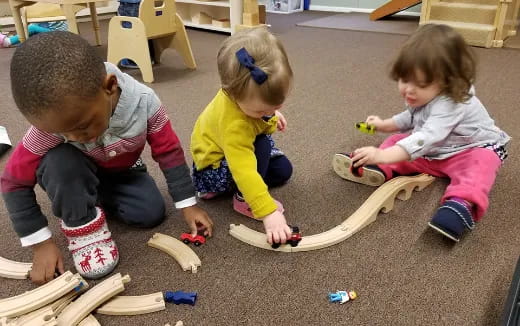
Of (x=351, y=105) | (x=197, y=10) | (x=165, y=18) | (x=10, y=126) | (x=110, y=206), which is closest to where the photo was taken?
(x=110, y=206)

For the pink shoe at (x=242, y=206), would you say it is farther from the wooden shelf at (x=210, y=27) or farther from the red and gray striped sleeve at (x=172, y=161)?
the wooden shelf at (x=210, y=27)

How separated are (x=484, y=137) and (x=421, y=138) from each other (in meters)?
0.18

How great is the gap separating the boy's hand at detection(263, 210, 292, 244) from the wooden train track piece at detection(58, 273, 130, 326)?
28 centimetres

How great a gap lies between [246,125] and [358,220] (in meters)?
0.32

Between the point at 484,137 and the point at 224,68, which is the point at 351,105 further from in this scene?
the point at 224,68

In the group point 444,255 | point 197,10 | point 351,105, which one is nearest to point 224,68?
point 444,255

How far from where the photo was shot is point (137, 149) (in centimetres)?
90

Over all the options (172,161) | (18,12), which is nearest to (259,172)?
(172,161)

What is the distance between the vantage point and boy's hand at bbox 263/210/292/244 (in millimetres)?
845

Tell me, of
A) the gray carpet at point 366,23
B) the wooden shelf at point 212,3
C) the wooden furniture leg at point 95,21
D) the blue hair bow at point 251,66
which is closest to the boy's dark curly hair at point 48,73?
the blue hair bow at point 251,66

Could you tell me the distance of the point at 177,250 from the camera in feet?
2.83

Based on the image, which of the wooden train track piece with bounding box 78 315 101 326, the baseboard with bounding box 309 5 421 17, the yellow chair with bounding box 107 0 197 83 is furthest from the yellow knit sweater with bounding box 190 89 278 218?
the baseboard with bounding box 309 5 421 17

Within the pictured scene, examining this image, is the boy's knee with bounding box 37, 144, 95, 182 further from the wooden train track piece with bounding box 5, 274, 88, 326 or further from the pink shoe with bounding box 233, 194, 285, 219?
the pink shoe with bounding box 233, 194, 285, 219

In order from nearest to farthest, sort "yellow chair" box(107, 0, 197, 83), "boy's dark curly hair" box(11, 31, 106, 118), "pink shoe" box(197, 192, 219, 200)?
"boy's dark curly hair" box(11, 31, 106, 118) < "pink shoe" box(197, 192, 219, 200) < "yellow chair" box(107, 0, 197, 83)
